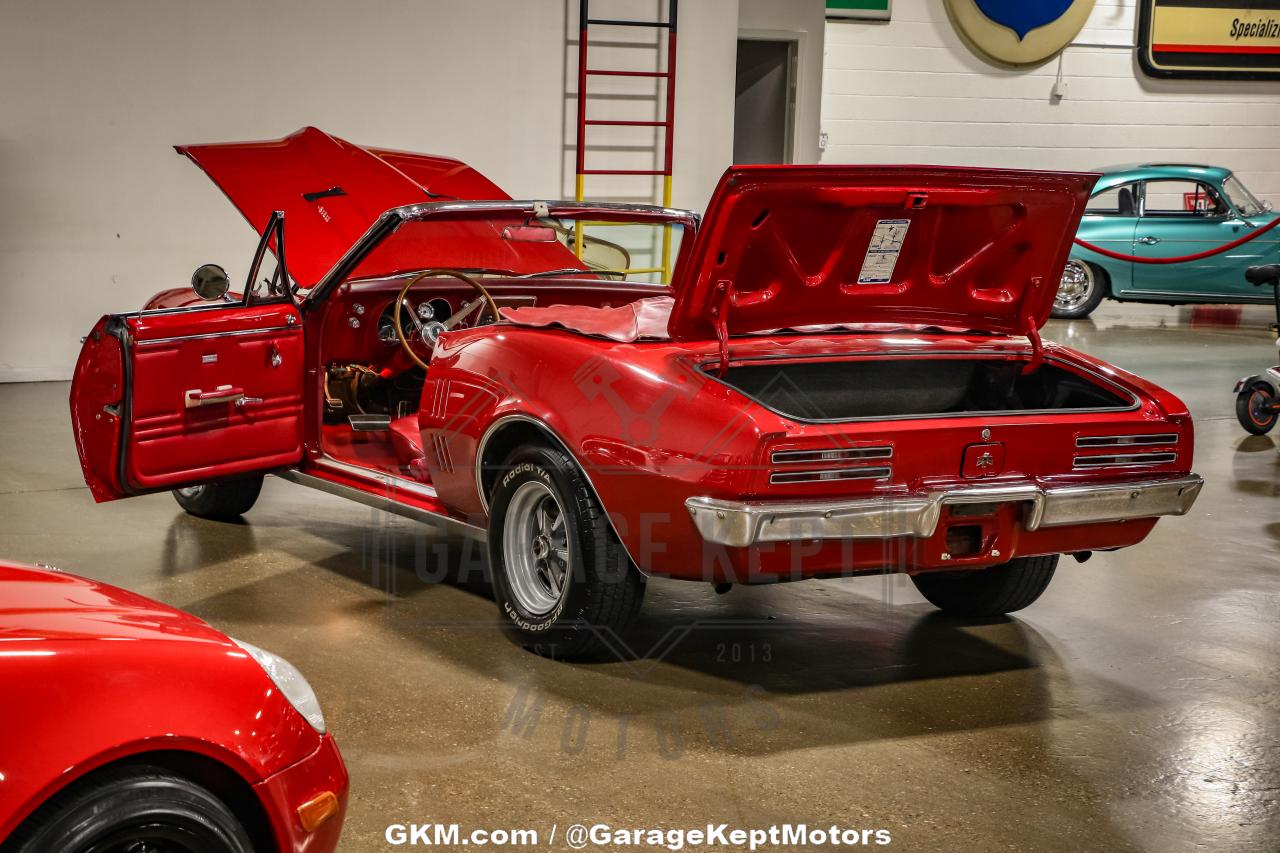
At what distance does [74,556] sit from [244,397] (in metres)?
1.01

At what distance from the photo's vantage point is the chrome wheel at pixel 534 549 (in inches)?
161

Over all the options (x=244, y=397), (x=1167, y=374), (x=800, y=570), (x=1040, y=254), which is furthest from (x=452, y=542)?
(x=1167, y=374)

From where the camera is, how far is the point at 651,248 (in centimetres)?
1129

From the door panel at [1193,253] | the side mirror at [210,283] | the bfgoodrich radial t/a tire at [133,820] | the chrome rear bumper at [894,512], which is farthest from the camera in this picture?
the door panel at [1193,253]

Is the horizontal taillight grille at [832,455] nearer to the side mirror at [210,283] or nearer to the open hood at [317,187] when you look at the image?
the side mirror at [210,283]

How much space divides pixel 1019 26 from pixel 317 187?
41.2 feet

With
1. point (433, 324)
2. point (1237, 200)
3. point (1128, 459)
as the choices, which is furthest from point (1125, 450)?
point (1237, 200)

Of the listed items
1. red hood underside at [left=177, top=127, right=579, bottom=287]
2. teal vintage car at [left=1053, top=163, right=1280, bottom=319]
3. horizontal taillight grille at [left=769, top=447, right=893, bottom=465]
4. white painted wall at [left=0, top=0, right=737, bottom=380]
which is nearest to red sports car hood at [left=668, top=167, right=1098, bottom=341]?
horizontal taillight grille at [left=769, top=447, right=893, bottom=465]

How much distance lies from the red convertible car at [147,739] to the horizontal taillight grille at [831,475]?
1.47 metres

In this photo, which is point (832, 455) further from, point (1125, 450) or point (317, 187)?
point (317, 187)

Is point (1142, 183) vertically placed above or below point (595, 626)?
above

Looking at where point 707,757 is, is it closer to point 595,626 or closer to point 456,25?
point 595,626

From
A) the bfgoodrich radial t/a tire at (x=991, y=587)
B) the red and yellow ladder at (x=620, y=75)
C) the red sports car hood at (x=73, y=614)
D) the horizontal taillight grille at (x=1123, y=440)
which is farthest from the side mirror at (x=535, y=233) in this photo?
the red and yellow ladder at (x=620, y=75)

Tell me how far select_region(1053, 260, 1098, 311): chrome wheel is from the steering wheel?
974cm
